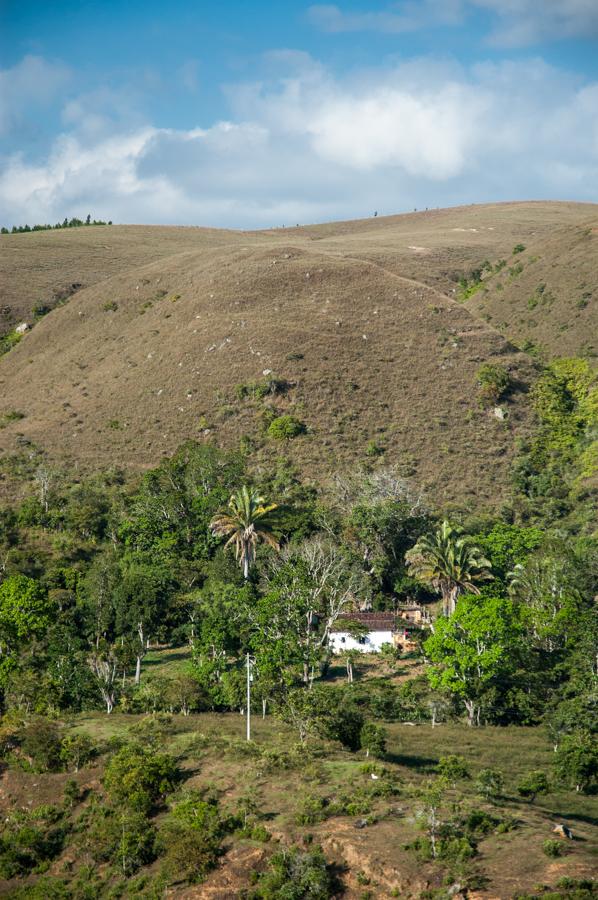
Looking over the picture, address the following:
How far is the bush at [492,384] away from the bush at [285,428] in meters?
18.9

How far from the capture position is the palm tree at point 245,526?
73438mm

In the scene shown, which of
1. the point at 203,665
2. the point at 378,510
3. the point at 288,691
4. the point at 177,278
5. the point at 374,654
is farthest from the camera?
the point at 177,278

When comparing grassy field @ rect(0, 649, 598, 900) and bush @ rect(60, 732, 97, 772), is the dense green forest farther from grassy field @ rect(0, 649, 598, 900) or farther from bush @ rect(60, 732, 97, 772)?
grassy field @ rect(0, 649, 598, 900)

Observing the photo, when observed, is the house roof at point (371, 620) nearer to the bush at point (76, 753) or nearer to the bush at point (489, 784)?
the bush at point (76, 753)

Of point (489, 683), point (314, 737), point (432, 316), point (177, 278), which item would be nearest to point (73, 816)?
point (314, 737)

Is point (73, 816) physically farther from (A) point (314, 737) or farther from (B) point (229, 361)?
(B) point (229, 361)

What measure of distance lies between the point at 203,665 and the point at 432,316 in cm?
7142

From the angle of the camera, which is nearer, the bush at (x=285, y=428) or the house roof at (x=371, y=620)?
the house roof at (x=371, y=620)

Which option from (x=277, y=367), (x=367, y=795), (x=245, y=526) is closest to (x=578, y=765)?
(x=367, y=795)

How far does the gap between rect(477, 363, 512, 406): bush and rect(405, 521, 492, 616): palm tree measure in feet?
132

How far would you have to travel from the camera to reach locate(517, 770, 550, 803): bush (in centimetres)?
4359

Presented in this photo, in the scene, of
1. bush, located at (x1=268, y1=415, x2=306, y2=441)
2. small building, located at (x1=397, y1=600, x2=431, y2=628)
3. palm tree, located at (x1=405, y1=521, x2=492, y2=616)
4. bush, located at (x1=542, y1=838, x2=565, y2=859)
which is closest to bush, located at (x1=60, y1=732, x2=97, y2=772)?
bush, located at (x1=542, y1=838, x2=565, y2=859)

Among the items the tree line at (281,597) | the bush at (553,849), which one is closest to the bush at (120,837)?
→ the tree line at (281,597)

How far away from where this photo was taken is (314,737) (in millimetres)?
47219
